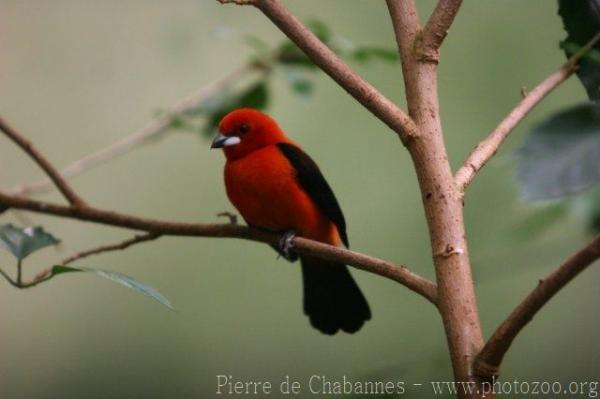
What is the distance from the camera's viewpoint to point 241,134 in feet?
8.98

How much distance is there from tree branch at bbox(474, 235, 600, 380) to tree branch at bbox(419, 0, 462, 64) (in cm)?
47

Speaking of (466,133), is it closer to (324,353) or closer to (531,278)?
(531,278)

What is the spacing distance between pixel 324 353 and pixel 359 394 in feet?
10.2

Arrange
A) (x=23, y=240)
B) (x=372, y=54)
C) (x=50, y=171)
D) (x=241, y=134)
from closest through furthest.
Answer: (x=23, y=240), (x=50, y=171), (x=372, y=54), (x=241, y=134)

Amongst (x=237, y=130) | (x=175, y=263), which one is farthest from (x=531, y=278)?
(x=237, y=130)

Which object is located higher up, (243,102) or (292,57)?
(292,57)

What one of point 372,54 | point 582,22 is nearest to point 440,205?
point 582,22

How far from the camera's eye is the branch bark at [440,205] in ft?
3.87

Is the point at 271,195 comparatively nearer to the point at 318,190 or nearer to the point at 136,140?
the point at 318,190

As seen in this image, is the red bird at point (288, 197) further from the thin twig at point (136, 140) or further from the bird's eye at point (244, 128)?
the thin twig at point (136, 140)

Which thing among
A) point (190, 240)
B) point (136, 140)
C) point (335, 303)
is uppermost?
point (190, 240)

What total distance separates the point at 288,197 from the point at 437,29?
49.0 inches

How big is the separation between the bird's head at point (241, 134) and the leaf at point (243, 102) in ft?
0.09

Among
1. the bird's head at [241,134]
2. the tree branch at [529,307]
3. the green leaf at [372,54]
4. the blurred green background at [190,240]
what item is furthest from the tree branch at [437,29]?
the blurred green background at [190,240]
